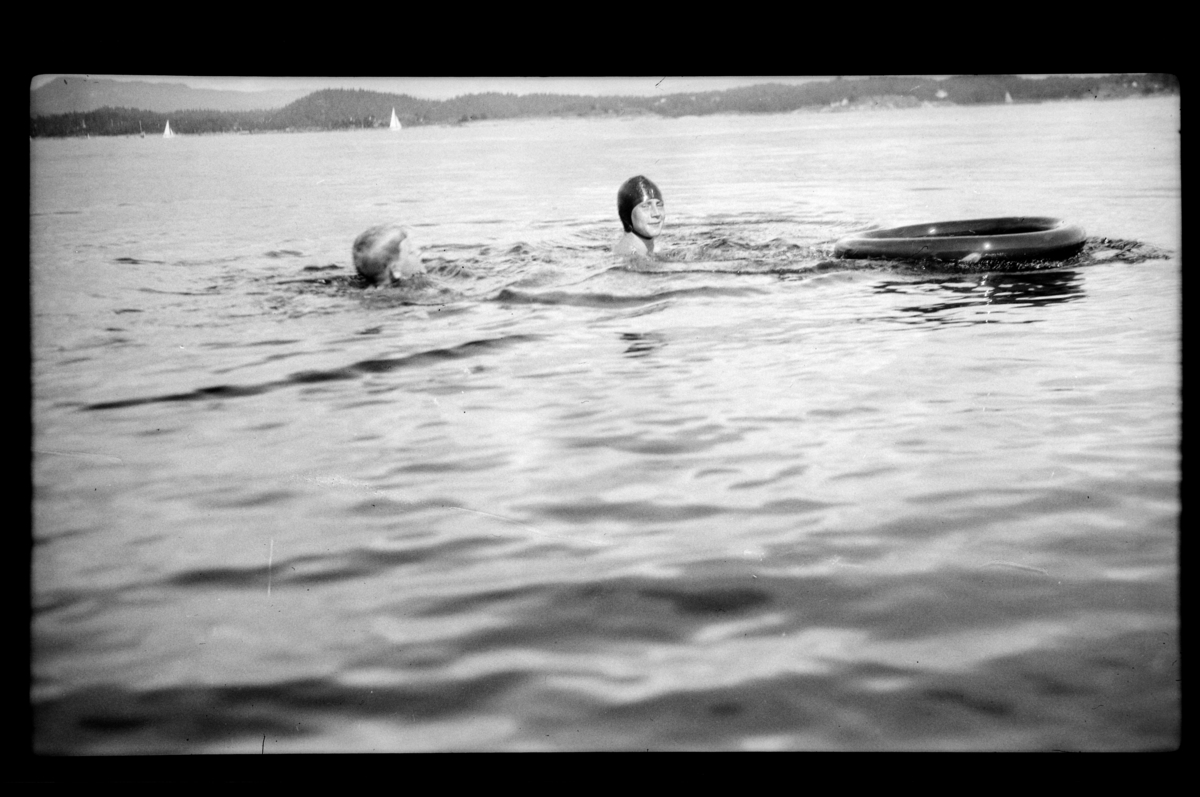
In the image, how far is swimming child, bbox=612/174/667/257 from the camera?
317 cm

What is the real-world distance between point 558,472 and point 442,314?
75 cm

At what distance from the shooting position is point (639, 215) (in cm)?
332

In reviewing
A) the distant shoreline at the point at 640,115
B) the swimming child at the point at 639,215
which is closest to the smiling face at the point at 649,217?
the swimming child at the point at 639,215

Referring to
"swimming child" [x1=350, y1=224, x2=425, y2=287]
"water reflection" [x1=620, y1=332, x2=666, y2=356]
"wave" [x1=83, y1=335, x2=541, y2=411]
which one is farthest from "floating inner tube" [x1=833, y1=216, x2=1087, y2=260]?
"swimming child" [x1=350, y1=224, x2=425, y2=287]

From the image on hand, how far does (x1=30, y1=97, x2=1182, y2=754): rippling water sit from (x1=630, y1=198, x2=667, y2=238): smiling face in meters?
0.05

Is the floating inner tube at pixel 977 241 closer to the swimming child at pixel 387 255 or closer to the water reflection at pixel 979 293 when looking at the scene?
the water reflection at pixel 979 293

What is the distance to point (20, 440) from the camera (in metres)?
2.54

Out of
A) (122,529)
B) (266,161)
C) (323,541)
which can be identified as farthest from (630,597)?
(266,161)

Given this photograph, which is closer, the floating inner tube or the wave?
the wave

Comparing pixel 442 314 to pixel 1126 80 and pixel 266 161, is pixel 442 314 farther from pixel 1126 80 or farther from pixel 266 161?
pixel 1126 80

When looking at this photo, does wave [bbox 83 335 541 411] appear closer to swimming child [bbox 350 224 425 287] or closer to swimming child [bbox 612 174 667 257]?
swimming child [bbox 350 224 425 287]

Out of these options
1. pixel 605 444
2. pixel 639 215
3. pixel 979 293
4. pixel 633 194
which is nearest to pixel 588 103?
pixel 633 194

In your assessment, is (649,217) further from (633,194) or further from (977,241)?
(977,241)

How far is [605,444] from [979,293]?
1.46 meters
